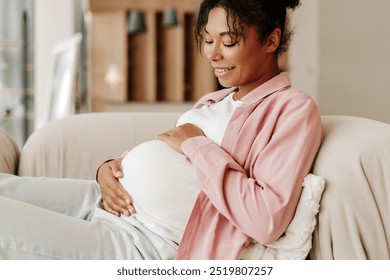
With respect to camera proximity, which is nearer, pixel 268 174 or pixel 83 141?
pixel 268 174

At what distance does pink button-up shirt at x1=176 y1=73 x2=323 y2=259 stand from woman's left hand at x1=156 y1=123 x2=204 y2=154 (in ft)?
0.13

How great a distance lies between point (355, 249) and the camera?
981mm

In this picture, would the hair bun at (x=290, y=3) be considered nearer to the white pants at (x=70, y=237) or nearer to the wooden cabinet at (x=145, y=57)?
the white pants at (x=70, y=237)

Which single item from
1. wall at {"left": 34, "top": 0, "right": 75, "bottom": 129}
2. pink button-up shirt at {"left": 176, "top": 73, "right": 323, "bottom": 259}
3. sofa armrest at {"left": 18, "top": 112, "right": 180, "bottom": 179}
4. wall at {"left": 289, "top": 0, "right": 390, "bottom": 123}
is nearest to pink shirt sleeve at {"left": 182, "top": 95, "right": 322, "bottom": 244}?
pink button-up shirt at {"left": 176, "top": 73, "right": 323, "bottom": 259}

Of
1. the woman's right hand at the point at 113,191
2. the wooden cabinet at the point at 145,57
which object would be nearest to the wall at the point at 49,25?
the wooden cabinet at the point at 145,57

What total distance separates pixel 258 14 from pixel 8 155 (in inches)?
31.5

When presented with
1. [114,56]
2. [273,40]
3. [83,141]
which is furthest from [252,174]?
[114,56]

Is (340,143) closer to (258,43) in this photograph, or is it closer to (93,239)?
(258,43)

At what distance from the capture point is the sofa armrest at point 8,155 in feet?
4.79

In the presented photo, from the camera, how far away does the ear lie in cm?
109

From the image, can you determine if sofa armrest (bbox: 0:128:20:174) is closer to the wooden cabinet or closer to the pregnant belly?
the pregnant belly

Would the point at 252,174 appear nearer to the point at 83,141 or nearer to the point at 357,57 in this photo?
the point at 83,141

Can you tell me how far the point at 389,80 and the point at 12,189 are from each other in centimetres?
163

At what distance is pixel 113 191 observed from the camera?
116 centimetres
